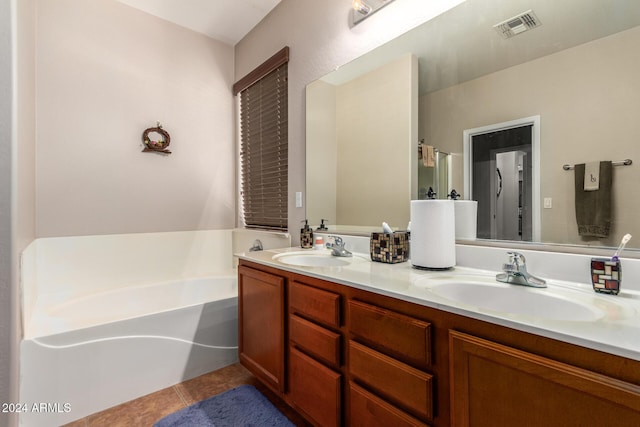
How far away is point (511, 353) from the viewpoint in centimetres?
67

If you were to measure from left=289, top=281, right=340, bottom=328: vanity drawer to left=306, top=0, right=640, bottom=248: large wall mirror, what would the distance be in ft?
2.08

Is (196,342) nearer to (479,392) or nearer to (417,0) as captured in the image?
(479,392)

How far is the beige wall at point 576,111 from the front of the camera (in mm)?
943

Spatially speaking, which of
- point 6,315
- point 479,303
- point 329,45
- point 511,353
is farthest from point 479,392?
point 329,45

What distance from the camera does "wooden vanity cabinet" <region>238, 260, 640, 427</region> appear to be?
23.2 inches

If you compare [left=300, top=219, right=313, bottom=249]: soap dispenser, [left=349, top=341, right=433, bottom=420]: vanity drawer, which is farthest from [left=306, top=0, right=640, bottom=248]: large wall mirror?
[left=349, top=341, right=433, bottom=420]: vanity drawer

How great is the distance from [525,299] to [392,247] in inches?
21.8

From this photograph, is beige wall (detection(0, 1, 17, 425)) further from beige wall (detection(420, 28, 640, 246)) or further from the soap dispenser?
beige wall (detection(420, 28, 640, 246))

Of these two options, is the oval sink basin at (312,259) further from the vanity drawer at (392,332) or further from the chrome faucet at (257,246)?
the chrome faucet at (257,246)

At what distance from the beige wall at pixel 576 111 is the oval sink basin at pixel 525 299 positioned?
0.28 m

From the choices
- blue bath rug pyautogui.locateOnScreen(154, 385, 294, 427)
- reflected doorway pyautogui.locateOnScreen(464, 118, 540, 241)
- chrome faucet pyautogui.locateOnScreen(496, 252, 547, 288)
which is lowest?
blue bath rug pyautogui.locateOnScreen(154, 385, 294, 427)

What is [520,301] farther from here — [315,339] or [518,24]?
[518,24]

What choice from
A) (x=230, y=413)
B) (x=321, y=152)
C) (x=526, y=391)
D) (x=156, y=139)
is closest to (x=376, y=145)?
(x=321, y=152)

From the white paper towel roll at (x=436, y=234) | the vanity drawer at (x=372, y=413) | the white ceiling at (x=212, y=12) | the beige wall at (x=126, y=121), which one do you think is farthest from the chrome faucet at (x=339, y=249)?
the white ceiling at (x=212, y=12)
